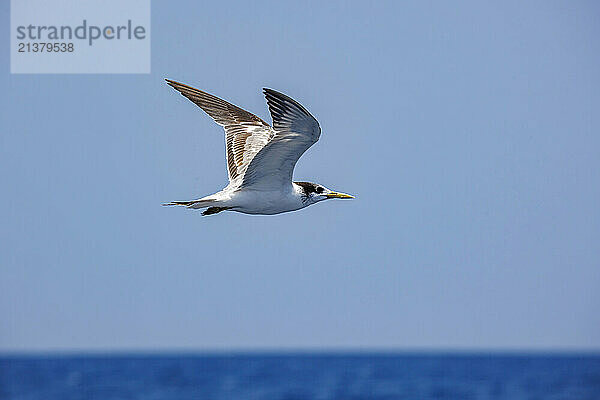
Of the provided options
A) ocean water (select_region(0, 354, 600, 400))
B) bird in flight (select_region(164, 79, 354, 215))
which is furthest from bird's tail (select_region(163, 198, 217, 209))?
ocean water (select_region(0, 354, 600, 400))

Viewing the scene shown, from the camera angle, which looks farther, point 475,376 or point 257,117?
point 475,376

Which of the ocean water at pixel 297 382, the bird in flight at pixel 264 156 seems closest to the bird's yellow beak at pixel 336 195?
the bird in flight at pixel 264 156

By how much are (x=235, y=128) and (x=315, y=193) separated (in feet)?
4.28

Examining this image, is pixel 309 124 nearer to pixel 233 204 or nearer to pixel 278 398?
pixel 233 204

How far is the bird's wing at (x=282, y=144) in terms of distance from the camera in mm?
8914

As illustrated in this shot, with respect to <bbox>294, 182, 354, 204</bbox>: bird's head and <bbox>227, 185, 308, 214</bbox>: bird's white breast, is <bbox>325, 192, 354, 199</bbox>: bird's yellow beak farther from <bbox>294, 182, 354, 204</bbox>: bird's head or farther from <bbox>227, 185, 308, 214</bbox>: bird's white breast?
<bbox>227, 185, 308, 214</bbox>: bird's white breast

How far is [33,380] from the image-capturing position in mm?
49094

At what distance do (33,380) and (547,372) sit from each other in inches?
988

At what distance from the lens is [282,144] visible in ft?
30.4

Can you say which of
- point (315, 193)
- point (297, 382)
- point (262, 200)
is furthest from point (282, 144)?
point (297, 382)

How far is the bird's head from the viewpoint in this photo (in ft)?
33.4

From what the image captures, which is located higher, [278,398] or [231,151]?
[231,151]

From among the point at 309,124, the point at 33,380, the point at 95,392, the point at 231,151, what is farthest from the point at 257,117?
the point at 33,380

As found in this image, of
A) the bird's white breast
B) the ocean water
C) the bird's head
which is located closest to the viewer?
the bird's white breast
